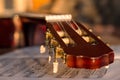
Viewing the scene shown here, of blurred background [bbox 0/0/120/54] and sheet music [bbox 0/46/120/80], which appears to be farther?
blurred background [bbox 0/0/120/54]

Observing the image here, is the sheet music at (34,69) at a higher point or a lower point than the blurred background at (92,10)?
lower

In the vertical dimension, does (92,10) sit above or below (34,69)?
above

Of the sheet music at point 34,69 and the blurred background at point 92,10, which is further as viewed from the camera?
the blurred background at point 92,10

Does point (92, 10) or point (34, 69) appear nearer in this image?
point (34, 69)

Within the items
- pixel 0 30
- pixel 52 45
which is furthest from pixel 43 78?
pixel 0 30

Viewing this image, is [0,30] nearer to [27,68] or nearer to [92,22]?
[27,68]

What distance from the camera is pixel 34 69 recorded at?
37.5 inches

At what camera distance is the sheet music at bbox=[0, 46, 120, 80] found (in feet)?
A: 2.83

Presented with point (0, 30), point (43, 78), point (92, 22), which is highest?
point (92, 22)

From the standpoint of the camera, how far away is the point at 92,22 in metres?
3.54

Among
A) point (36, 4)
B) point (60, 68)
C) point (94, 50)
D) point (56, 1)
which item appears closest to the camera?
point (94, 50)

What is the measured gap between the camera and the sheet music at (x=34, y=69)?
2.83 ft

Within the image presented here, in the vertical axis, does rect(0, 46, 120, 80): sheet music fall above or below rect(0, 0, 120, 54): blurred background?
below

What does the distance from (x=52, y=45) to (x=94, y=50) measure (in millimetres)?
103
